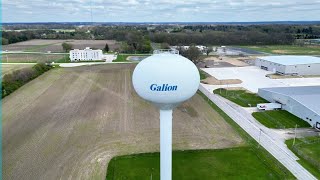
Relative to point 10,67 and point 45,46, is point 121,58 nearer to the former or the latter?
point 10,67

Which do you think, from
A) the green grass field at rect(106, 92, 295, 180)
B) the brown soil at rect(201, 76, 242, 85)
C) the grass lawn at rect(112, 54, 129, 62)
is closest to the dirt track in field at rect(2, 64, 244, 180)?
the green grass field at rect(106, 92, 295, 180)

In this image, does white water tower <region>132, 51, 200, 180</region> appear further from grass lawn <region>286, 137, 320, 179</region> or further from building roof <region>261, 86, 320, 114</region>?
building roof <region>261, 86, 320, 114</region>

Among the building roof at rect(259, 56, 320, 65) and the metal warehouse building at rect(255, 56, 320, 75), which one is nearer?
the metal warehouse building at rect(255, 56, 320, 75)

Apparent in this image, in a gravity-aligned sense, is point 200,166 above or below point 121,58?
below

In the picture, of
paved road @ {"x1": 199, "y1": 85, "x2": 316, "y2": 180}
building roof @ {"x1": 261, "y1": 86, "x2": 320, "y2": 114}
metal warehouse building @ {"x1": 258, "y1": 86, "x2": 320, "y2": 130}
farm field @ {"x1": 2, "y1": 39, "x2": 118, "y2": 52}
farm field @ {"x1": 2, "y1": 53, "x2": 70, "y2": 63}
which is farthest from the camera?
farm field @ {"x1": 2, "y1": 39, "x2": 118, "y2": 52}

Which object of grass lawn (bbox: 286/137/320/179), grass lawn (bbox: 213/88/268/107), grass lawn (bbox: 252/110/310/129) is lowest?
grass lawn (bbox: 286/137/320/179)

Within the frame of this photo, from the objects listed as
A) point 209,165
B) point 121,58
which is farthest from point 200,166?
point 121,58

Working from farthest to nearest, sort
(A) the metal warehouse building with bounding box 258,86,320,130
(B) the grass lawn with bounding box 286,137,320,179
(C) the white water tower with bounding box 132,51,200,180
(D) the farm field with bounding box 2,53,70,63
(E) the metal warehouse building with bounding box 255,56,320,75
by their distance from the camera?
(D) the farm field with bounding box 2,53,70,63, (E) the metal warehouse building with bounding box 255,56,320,75, (A) the metal warehouse building with bounding box 258,86,320,130, (B) the grass lawn with bounding box 286,137,320,179, (C) the white water tower with bounding box 132,51,200,180

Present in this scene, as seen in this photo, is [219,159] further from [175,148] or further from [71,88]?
[71,88]
